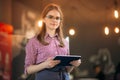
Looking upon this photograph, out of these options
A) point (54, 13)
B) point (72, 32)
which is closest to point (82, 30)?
point (72, 32)

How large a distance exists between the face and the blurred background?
4.44 metres

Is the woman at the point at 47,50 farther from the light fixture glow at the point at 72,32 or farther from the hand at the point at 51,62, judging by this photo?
the light fixture glow at the point at 72,32

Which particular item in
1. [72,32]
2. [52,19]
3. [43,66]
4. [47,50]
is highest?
[72,32]

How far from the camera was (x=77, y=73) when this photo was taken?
6.54 metres

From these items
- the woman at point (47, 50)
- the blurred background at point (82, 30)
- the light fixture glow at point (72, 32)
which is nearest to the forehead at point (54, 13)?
the woman at point (47, 50)

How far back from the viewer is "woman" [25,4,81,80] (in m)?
1.96

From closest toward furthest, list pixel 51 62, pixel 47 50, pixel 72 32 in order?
1. pixel 51 62
2. pixel 47 50
3. pixel 72 32

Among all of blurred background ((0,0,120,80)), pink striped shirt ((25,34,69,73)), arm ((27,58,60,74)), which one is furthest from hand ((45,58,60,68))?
blurred background ((0,0,120,80))

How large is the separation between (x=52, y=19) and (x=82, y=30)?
4.65 m

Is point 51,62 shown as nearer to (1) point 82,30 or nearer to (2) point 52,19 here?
(2) point 52,19

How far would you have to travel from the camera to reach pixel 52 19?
6.63ft

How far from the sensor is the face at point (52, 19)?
202cm

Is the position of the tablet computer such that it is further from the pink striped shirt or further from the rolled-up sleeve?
the rolled-up sleeve

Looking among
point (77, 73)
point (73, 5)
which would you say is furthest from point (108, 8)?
point (77, 73)
